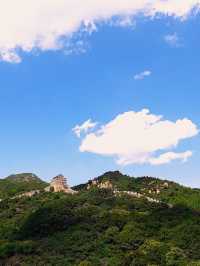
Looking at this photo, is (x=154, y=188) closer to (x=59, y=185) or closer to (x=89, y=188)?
(x=89, y=188)

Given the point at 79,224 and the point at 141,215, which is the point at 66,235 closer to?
the point at 79,224

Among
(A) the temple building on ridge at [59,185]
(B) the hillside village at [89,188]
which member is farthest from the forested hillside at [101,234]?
(A) the temple building on ridge at [59,185]

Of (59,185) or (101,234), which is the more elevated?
(59,185)

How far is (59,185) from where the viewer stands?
6166 inches

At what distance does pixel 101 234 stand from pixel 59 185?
64.7 m

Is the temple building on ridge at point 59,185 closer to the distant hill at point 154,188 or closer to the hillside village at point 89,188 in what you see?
the hillside village at point 89,188

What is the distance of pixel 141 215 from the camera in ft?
336

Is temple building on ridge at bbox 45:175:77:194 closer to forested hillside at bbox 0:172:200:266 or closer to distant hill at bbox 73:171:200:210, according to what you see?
distant hill at bbox 73:171:200:210

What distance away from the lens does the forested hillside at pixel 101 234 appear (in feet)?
268

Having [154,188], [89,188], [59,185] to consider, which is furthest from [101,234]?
[154,188]

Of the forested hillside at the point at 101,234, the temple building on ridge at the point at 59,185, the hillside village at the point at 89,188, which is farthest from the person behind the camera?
the temple building on ridge at the point at 59,185

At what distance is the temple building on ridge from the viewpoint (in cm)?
15431

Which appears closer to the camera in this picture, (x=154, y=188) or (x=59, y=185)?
(x=59, y=185)

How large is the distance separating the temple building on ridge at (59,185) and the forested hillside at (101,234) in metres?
26.3
